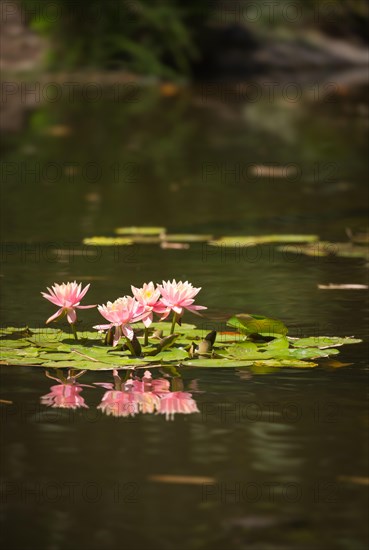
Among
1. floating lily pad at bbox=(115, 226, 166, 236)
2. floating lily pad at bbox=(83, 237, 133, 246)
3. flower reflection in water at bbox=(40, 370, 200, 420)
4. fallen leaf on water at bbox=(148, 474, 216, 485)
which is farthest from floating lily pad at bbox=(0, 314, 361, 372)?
floating lily pad at bbox=(115, 226, 166, 236)

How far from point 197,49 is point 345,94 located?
2.89m

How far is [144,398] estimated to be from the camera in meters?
3.78

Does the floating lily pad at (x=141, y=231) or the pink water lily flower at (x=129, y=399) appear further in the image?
the floating lily pad at (x=141, y=231)

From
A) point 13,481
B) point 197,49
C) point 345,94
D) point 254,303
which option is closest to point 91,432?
point 13,481

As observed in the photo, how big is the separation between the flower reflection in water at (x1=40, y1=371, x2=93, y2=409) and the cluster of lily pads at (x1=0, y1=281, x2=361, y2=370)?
0.09 m

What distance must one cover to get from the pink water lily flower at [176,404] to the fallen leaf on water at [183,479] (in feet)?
1.74

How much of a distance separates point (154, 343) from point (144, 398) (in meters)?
0.63

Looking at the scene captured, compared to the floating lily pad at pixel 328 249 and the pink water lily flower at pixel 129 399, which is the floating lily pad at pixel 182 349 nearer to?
the pink water lily flower at pixel 129 399

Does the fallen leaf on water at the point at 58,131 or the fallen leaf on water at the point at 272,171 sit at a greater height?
the fallen leaf on water at the point at 58,131

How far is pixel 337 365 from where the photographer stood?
13.6 ft

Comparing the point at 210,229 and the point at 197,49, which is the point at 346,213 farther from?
the point at 197,49

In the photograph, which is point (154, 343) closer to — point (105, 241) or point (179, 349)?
point (179, 349)

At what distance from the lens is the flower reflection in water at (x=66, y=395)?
12.2 ft

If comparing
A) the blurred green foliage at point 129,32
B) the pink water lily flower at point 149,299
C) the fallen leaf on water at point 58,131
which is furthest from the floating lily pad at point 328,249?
the blurred green foliage at point 129,32
